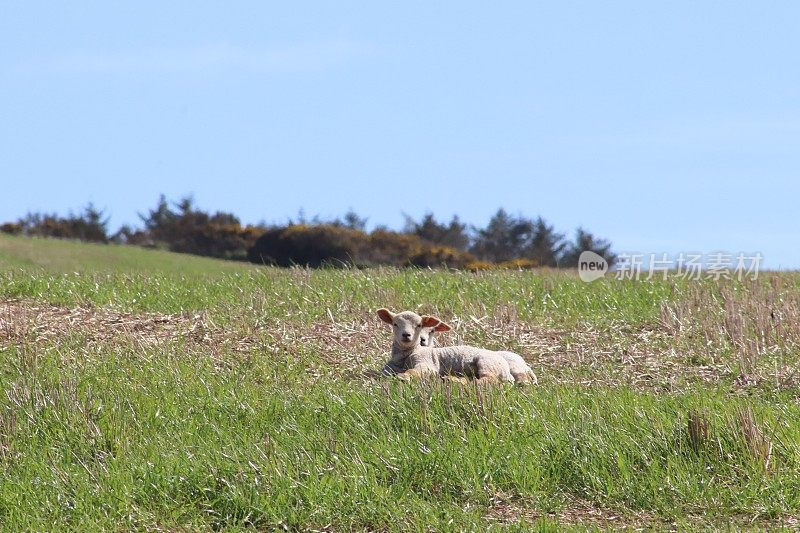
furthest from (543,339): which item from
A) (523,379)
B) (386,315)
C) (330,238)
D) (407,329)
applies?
(330,238)

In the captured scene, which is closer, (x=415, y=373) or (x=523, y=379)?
(x=415, y=373)

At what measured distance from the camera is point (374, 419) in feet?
31.4

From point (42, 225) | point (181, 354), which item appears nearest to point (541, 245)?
point (42, 225)

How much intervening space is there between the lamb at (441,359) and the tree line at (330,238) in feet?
84.1

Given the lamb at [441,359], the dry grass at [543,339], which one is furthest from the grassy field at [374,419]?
the lamb at [441,359]

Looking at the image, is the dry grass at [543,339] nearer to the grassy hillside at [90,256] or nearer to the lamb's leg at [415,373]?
the lamb's leg at [415,373]

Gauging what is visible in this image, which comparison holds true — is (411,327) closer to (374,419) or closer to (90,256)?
(374,419)

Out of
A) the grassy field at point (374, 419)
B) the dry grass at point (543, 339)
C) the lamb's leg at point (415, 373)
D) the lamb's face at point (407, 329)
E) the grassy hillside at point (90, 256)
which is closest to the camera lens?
the grassy field at point (374, 419)

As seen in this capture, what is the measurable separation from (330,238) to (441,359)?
27752 millimetres

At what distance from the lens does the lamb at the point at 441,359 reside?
11.4m

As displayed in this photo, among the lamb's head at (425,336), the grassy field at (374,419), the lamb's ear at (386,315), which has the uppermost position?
the lamb's ear at (386,315)

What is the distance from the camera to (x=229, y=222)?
45.3 meters

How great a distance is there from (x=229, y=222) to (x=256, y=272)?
1038 inches

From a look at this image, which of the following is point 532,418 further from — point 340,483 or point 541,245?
point 541,245
